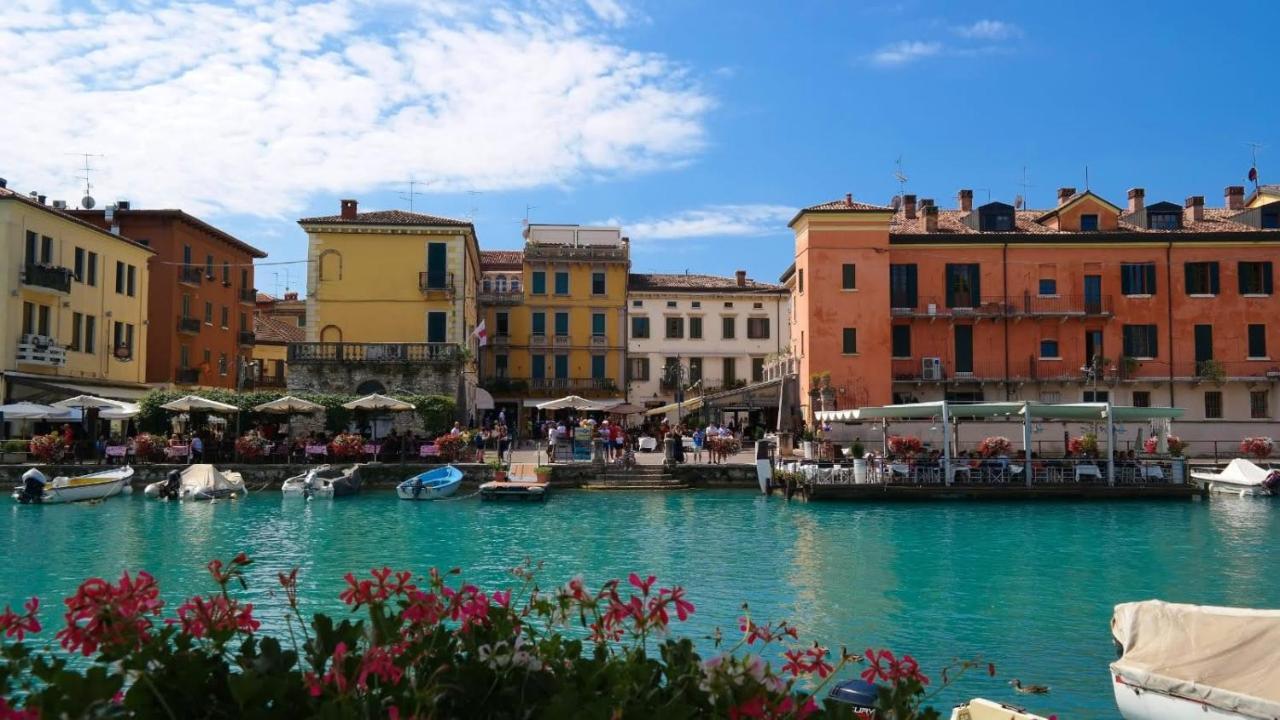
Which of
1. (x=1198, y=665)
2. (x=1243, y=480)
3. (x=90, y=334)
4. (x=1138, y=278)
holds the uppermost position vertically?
(x=1138, y=278)

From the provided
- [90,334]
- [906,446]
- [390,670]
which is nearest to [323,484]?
[90,334]

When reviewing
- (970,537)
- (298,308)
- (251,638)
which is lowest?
(970,537)

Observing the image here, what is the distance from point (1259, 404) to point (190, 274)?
4623 centimetres

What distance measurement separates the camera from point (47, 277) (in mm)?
35094

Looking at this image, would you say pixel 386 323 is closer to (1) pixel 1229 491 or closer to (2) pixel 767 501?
(2) pixel 767 501

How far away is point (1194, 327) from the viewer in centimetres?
3866

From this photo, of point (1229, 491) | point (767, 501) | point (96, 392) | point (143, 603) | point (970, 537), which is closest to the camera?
point (143, 603)

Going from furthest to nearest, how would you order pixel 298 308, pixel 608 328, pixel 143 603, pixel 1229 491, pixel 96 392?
pixel 298 308
pixel 608 328
pixel 96 392
pixel 1229 491
pixel 143 603

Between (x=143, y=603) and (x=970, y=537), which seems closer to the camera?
(x=143, y=603)

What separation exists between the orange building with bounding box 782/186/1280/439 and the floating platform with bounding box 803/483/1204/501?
10.4 meters

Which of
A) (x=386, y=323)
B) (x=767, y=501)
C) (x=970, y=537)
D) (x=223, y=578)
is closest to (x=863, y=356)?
(x=767, y=501)

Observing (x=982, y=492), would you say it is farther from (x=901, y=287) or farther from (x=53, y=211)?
(x=53, y=211)

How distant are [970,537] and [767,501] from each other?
26.6 feet

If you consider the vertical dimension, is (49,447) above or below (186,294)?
below
